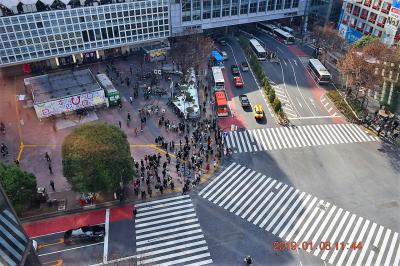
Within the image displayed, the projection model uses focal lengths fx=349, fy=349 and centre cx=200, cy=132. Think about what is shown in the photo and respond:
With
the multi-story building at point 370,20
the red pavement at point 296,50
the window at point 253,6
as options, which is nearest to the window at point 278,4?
the window at point 253,6

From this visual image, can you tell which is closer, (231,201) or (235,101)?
(231,201)

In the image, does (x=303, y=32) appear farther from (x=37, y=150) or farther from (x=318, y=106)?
(x=37, y=150)

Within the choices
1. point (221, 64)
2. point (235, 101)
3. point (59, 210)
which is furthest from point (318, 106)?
point (59, 210)

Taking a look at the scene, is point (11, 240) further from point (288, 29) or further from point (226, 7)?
point (288, 29)

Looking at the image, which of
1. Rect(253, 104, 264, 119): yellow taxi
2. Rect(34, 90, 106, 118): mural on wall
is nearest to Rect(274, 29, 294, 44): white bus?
Rect(253, 104, 264, 119): yellow taxi

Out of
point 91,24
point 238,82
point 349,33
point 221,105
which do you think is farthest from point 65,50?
point 349,33

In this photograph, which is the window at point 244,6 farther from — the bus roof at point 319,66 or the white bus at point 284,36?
the bus roof at point 319,66
